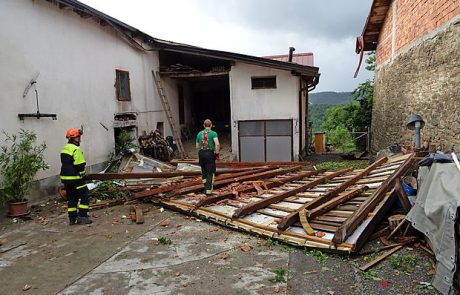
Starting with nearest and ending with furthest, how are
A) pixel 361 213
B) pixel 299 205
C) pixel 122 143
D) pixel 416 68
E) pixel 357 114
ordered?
pixel 361 213, pixel 299 205, pixel 416 68, pixel 122 143, pixel 357 114

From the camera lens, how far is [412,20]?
10617 millimetres

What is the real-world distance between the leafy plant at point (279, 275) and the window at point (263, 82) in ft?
35.5

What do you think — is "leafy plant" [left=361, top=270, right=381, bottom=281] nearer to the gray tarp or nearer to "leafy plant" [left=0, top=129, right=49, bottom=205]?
the gray tarp

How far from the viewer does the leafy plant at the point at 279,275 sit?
13.4ft

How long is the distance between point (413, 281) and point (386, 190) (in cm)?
240

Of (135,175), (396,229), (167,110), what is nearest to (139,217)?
(135,175)

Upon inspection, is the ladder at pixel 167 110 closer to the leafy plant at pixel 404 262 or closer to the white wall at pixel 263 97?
the white wall at pixel 263 97

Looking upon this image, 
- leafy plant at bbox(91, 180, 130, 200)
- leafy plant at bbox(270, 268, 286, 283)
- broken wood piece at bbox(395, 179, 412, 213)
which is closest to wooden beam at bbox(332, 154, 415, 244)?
broken wood piece at bbox(395, 179, 412, 213)

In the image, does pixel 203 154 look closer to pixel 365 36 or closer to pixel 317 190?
pixel 317 190

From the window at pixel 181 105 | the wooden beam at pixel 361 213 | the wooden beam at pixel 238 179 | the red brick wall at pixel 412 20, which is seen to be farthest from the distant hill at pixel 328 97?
the wooden beam at pixel 361 213

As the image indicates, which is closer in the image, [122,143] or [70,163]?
[70,163]

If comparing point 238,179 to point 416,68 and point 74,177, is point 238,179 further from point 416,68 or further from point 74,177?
point 416,68

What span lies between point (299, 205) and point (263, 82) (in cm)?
853

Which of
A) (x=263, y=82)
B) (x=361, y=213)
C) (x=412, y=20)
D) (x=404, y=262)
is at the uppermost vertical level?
(x=412, y=20)
